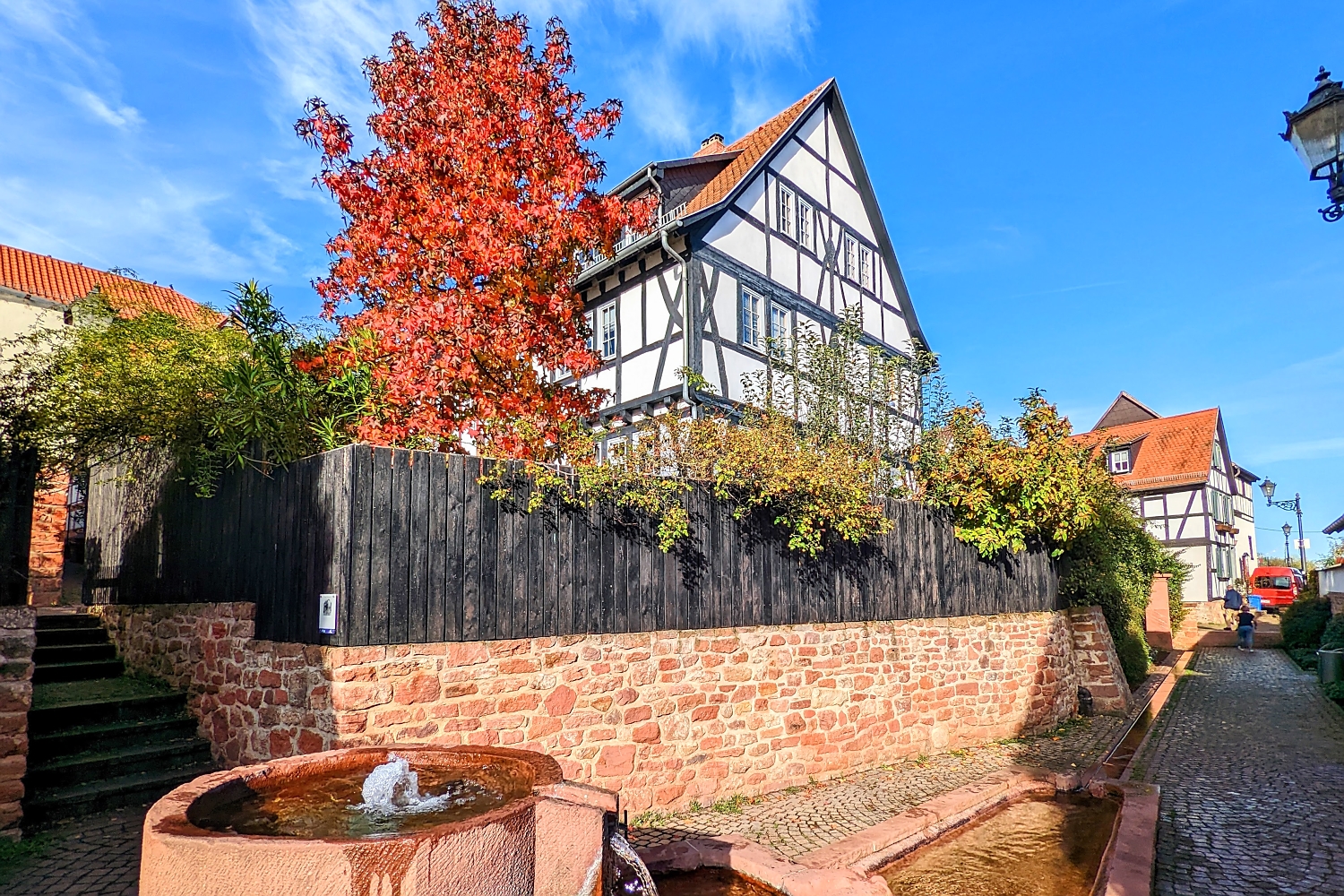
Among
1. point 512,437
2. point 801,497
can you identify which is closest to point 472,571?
point 512,437

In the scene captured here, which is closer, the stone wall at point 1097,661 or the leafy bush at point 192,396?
the leafy bush at point 192,396

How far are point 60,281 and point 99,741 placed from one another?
1336cm

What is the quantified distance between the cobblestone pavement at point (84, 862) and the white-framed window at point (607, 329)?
1007 centimetres

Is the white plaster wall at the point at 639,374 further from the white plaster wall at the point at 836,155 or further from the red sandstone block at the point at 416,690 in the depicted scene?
the red sandstone block at the point at 416,690

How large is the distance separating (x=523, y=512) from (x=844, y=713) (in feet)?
14.0

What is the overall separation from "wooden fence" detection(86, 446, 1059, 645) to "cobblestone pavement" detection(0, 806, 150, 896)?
1.52m

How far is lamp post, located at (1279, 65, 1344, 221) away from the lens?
408 centimetres

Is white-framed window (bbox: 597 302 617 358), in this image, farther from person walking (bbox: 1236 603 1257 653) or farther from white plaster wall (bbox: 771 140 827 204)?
person walking (bbox: 1236 603 1257 653)

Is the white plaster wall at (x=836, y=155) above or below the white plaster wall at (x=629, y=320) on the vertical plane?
above

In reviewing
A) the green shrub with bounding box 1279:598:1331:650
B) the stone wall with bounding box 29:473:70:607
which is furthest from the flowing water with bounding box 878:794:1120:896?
the green shrub with bounding box 1279:598:1331:650

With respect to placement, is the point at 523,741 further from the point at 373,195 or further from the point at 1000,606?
the point at 1000,606

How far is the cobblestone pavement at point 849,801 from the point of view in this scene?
235 inches

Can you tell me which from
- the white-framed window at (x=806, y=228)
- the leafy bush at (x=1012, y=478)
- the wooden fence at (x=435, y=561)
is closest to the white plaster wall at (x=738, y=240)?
the white-framed window at (x=806, y=228)

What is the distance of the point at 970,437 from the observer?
1017 centimetres
